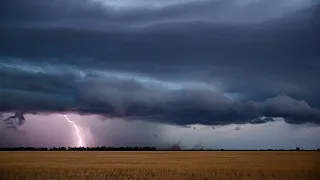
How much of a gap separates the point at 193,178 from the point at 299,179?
8.29m

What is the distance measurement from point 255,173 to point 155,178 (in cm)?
1091

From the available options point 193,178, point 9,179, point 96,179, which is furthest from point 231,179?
point 9,179

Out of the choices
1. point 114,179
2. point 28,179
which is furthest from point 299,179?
point 28,179

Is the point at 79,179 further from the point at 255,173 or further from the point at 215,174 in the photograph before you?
the point at 255,173

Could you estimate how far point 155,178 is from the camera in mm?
34812

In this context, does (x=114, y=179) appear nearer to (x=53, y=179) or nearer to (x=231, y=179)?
(x=53, y=179)

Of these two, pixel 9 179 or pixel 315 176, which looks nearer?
pixel 9 179

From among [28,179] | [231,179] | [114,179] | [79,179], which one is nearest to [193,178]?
[231,179]

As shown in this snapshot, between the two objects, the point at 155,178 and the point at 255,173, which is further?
the point at 255,173

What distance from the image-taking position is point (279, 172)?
1634 inches

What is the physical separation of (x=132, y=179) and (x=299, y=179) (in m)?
13.1

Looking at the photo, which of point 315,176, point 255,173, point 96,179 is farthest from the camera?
point 255,173

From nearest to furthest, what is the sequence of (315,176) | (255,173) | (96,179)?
(96,179), (315,176), (255,173)

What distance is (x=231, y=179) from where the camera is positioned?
34.9m
